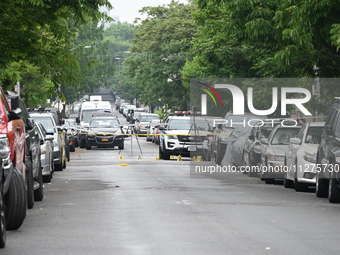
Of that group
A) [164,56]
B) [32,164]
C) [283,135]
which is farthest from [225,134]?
[164,56]

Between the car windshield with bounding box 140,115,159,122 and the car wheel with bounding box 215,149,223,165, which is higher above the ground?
the car windshield with bounding box 140,115,159,122

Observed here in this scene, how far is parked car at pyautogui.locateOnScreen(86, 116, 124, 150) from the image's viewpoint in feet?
154

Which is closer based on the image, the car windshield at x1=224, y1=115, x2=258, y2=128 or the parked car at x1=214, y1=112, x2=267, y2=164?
the car windshield at x1=224, y1=115, x2=258, y2=128

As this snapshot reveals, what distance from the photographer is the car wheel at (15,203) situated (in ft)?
39.2

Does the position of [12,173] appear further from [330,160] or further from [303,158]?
[303,158]

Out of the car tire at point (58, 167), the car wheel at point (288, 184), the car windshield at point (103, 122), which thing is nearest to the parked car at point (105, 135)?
the car windshield at point (103, 122)

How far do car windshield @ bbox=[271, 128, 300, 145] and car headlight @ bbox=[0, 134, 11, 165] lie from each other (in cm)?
1218

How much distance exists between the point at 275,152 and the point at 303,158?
10.9 feet

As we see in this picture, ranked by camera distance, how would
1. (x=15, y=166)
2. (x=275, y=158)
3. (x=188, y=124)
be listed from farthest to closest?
(x=188, y=124) → (x=275, y=158) → (x=15, y=166)

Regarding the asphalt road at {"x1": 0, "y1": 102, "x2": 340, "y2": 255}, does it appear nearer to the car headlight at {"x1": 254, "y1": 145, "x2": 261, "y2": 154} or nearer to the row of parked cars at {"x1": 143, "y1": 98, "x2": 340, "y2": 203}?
the row of parked cars at {"x1": 143, "y1": 98, "x2": 340, "y2": 203}

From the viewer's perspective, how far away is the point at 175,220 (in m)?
13.2

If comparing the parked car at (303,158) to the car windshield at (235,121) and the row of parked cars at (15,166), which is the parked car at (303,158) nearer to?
the row of parked cars at (15,166)

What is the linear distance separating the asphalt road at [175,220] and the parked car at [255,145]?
319 cm

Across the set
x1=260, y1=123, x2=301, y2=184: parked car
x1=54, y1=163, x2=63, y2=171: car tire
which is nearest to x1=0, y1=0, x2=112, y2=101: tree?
x1=54, y1=163, x2=63, y2=171: car tire
